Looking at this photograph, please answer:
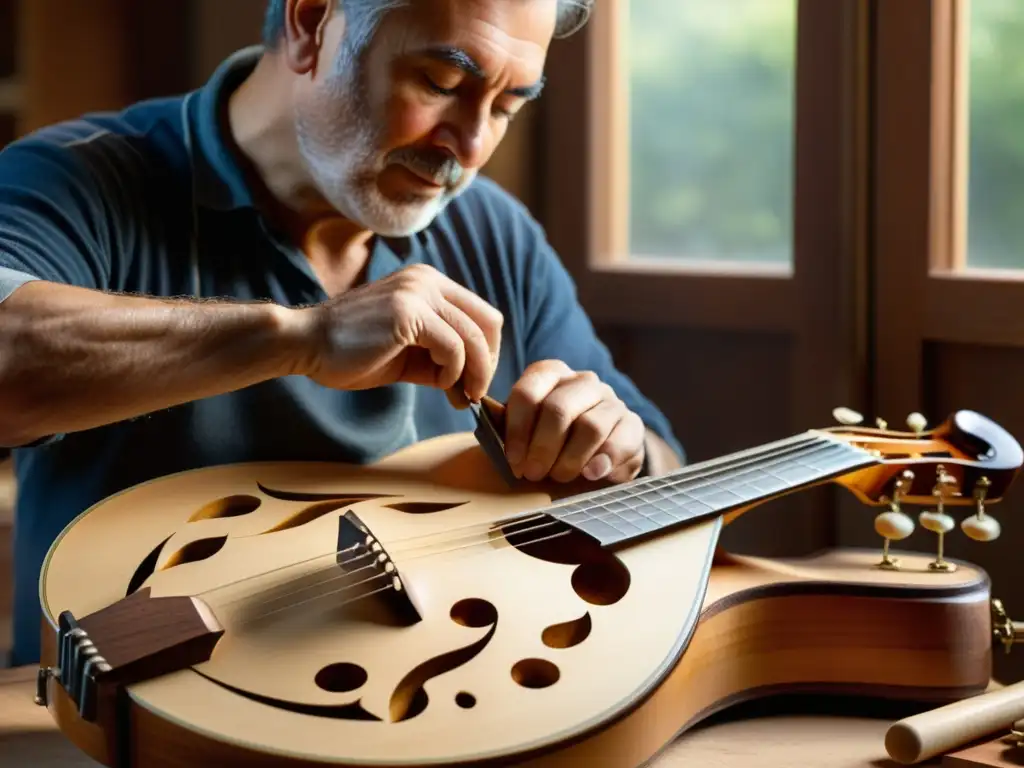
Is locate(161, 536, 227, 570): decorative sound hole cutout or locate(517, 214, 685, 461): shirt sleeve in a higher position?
locate(517, 214, 685, 461): shirt sleeve

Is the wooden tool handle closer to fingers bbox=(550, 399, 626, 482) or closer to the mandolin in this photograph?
the mandolin

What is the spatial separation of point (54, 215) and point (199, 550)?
0.39 m

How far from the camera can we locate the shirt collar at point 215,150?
1210mm

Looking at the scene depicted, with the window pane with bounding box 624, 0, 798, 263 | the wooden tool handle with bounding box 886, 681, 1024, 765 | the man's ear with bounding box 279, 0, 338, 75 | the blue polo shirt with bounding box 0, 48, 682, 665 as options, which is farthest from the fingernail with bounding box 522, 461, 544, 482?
the window pane with bounding box 624, 0, 798, 263

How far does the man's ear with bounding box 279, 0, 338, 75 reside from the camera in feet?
3.87

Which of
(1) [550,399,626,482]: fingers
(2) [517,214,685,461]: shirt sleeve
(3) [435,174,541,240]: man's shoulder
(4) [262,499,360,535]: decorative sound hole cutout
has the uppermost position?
(3) [435,174,541,240]: man's shoulder

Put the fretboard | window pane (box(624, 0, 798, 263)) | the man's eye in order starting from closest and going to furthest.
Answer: the fretboard < the man's eye < window pane (box(624, 0, 798, 263))

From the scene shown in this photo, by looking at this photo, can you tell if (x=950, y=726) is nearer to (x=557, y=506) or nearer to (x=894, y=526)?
(x=894, y=526)

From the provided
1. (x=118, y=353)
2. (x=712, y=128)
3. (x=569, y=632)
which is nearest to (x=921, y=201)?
(x=712, y=128)

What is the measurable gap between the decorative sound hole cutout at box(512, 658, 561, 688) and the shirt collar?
607mm

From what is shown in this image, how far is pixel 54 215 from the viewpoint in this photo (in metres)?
1.11

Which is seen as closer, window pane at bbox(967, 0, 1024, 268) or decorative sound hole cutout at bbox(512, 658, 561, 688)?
decorative sound hole cutout at bbox(512, 658, 561, 688)

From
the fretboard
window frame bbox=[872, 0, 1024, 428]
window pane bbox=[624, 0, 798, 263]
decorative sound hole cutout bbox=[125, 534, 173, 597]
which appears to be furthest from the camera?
window pane bbox=[624, 0, 798, 263]

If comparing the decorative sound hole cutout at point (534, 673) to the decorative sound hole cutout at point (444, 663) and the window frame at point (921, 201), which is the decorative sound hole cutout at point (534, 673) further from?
the window frame at point (921, 201)
